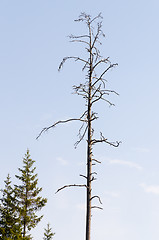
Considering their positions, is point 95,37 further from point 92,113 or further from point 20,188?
point 20,188

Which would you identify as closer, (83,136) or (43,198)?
(83,136)

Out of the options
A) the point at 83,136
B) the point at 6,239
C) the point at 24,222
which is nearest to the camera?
the point at 83,136

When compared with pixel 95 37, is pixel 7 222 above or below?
below

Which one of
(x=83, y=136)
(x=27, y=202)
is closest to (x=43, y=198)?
(x=27, y=202)

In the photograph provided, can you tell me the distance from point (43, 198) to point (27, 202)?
1.90 meters

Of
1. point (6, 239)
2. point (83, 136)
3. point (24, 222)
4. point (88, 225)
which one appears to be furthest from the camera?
point (24, 222)

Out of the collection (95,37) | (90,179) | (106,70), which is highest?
(95,37)

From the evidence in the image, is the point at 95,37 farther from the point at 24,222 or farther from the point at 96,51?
the point at 24,222

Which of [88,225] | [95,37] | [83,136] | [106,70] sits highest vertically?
[95,37]

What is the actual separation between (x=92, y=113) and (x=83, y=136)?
84 cm

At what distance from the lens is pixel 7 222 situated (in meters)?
41.0

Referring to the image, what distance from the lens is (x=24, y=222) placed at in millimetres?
39875

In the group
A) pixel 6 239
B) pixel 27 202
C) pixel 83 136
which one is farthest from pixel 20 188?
pixel 83 136

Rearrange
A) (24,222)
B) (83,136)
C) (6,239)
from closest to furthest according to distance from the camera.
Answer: (83,136) < (6,239) < (24,222)
